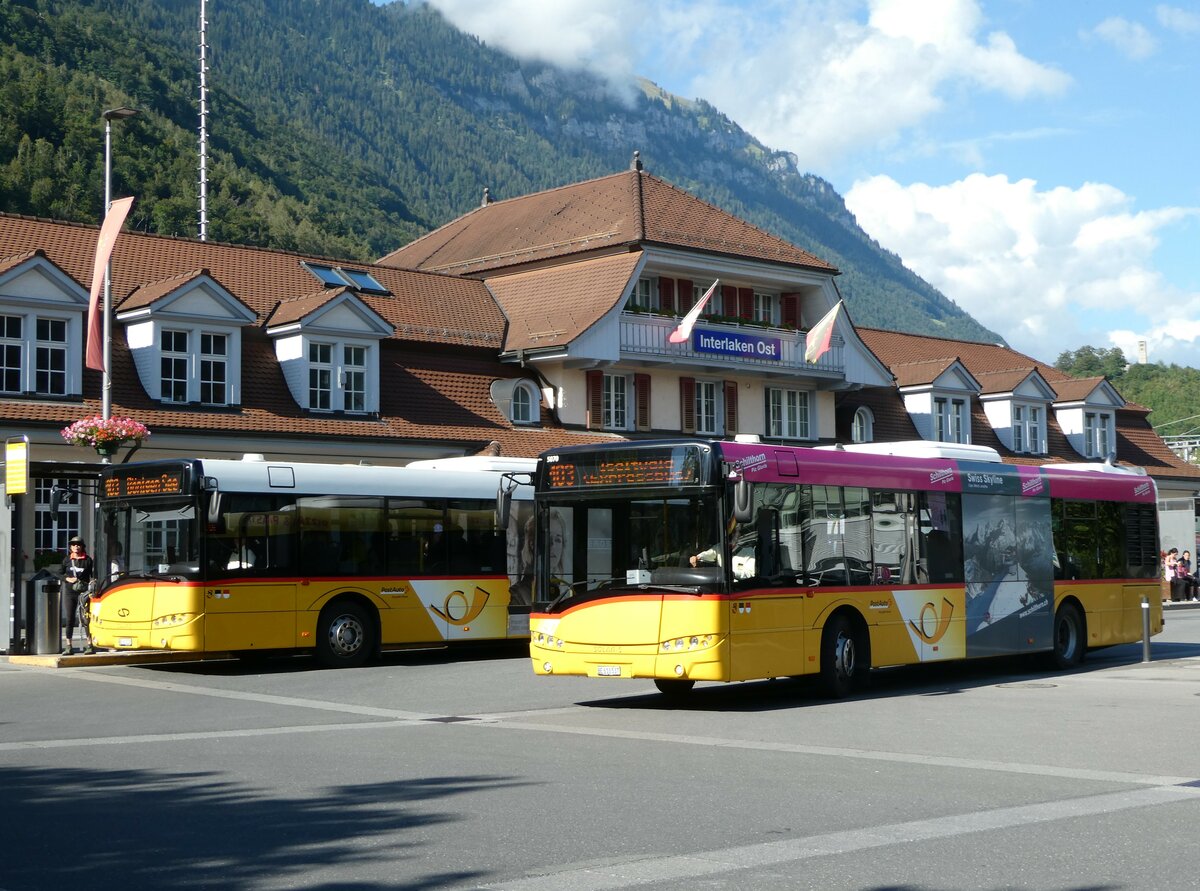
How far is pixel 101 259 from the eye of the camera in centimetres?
2777

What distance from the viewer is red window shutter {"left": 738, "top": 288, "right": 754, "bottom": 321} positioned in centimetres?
4522

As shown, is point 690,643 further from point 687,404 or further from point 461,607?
point 687,404

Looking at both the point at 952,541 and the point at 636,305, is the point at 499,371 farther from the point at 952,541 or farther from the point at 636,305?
the point at 952,541

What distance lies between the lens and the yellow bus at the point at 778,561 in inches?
657

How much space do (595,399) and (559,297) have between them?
9.72 feet

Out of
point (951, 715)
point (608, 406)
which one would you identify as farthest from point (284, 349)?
point (951, 715)

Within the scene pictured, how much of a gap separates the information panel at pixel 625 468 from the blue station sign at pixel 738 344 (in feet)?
80.8

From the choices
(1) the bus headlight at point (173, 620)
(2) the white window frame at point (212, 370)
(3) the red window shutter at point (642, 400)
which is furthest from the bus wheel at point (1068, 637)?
(3) the red window shutter at point (642, 400)

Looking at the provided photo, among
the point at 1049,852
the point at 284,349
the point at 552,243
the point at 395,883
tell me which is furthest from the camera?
the point at 552,243

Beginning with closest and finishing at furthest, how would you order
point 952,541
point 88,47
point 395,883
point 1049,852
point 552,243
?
1. point 395,883
2. point 1049,852
3. point 952,541
4. point 552,243
5. point 88,47

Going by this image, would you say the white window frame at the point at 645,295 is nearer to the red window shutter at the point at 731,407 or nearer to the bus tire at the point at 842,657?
the red window shutter at the point at 731,407

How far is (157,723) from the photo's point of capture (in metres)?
15.6

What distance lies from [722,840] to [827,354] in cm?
3808

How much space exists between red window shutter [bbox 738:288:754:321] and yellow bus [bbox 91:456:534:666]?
68.3 ft
